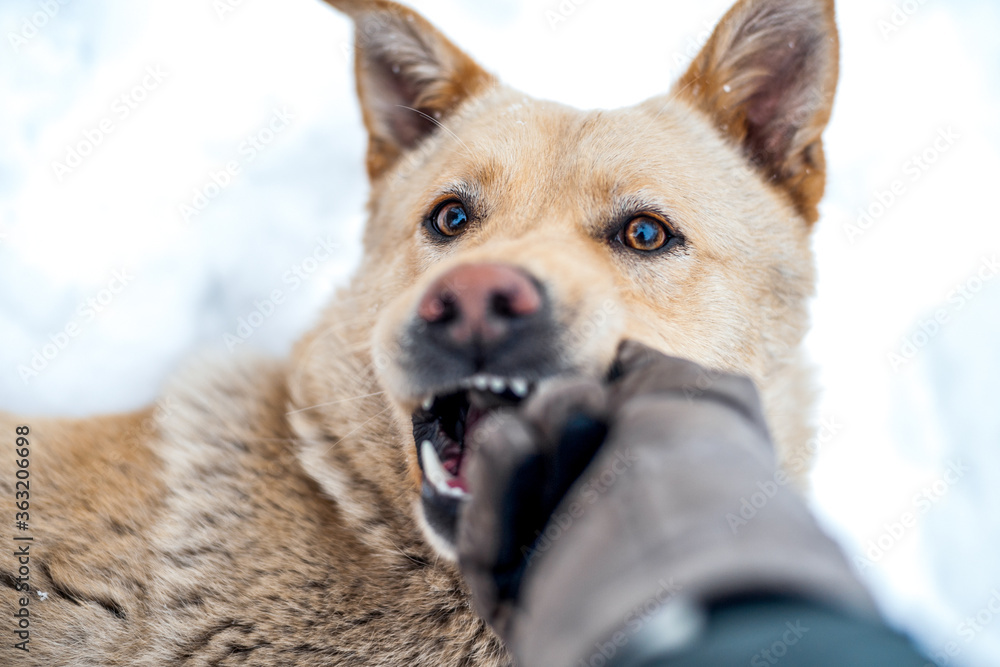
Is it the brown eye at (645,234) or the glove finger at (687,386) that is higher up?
the glove finger at (687,386)

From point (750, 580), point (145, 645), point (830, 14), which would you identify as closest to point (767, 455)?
point (750, 580)

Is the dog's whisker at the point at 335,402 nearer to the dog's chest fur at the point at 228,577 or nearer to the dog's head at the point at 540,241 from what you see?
the dog's head at the point at 540,241

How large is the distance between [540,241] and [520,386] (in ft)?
2.14

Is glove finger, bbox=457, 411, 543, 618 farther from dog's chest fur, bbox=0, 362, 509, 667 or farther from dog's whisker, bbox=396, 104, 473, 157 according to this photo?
dog's whisker, bbox=396, 104, 473, 157

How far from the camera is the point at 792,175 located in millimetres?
2920

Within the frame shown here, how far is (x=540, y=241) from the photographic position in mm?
2203

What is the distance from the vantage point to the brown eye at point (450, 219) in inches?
103

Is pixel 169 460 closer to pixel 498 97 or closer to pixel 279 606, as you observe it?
pixel 279 606

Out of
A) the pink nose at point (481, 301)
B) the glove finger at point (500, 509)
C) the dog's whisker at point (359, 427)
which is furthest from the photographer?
the dog's whisker at point (359, 427)

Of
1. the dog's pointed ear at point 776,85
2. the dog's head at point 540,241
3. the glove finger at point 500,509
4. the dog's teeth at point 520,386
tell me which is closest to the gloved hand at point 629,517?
the glove finger at point 500,509

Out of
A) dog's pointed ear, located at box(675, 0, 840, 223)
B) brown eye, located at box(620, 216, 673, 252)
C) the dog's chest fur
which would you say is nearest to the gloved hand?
the dog's chest fur

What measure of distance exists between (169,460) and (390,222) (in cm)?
139

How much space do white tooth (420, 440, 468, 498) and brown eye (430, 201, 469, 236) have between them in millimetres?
988

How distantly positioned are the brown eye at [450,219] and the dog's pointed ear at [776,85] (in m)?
1.32
